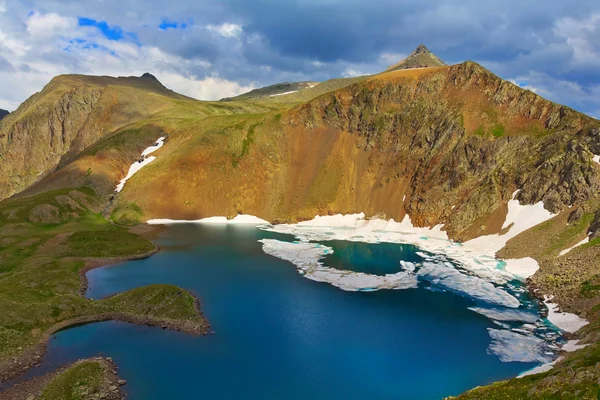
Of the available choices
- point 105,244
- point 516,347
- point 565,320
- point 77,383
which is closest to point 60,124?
point 105,244

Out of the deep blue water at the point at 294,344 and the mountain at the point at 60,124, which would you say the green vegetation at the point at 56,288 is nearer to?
the deep blue water at the point at 294,344

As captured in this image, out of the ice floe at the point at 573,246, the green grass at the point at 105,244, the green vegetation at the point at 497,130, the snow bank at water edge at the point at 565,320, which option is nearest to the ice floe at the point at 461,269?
the snow bank at water edge at the point at 565,320

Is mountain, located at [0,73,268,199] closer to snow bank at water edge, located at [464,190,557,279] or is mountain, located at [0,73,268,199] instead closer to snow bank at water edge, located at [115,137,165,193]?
snow bank at water edge, located at [115,137,165,193]

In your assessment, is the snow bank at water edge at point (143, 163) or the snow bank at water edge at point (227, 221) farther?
A: the snow bank at water edge at point (143, 163)

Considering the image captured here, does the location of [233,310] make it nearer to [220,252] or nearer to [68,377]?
[68,377]

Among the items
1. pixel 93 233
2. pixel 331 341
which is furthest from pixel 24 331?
pixel 93 233
